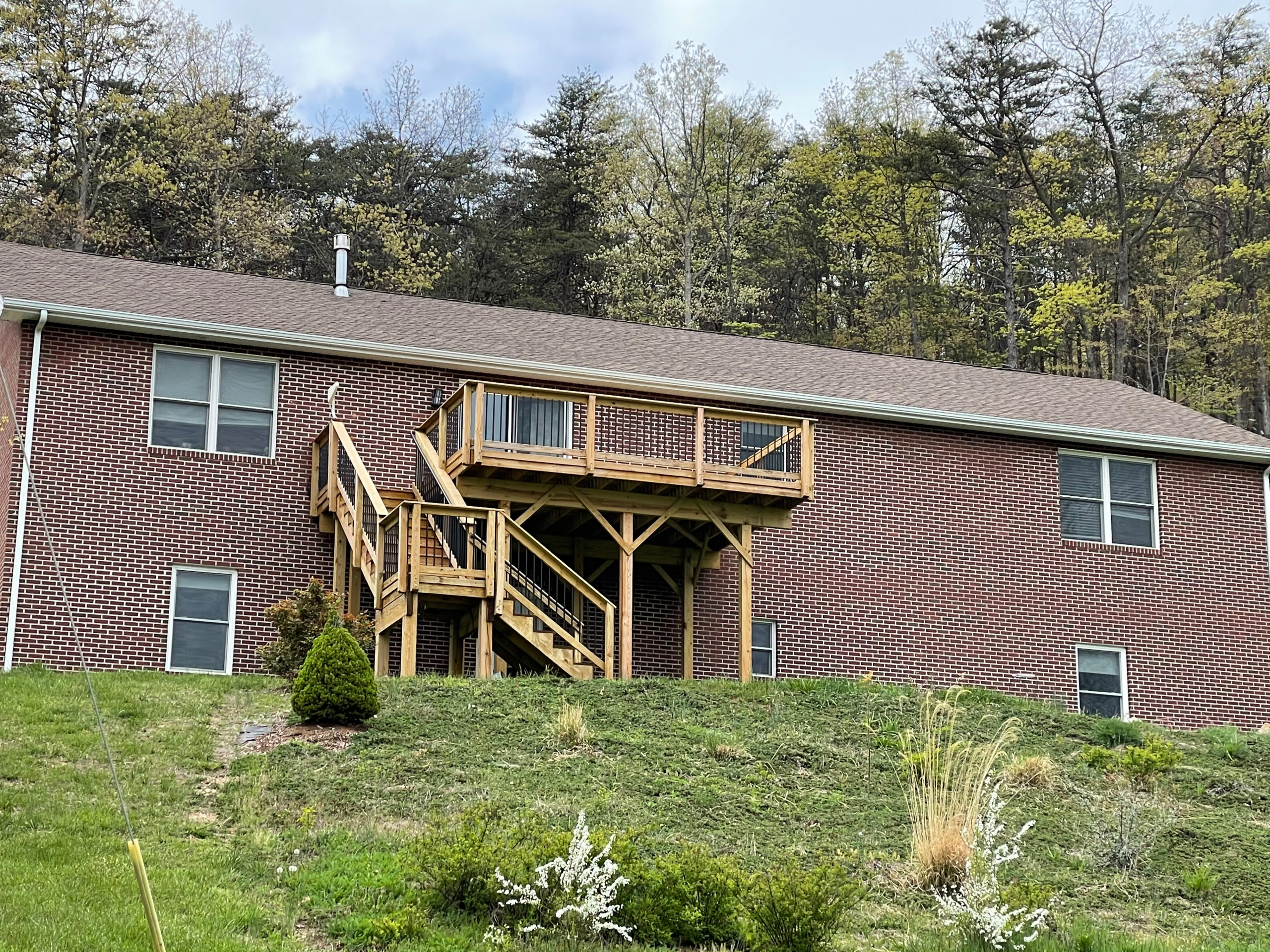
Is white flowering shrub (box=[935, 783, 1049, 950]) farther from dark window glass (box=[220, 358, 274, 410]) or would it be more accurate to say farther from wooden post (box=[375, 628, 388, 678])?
dark window glass (box=[220, 358, 274, 410])

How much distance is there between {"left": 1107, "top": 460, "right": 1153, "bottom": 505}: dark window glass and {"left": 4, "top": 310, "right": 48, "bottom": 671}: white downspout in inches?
607

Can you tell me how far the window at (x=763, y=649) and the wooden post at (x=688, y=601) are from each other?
1059 millimetres

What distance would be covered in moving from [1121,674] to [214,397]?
13.5 m

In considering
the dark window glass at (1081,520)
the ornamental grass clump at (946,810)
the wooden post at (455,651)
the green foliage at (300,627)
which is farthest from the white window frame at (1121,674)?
the green foliage at (300,627)

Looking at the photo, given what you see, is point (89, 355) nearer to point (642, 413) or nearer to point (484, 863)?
point (642, 413)

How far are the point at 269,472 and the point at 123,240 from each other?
22641 mm

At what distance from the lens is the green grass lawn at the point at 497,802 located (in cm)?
984

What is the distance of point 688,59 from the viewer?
4309 centimetres

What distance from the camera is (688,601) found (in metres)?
21.1

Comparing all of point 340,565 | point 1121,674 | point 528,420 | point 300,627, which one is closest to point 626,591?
point 528,420

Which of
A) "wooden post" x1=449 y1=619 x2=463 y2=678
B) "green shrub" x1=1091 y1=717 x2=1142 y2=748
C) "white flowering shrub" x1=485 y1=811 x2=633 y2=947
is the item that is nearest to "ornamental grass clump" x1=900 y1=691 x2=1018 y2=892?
"white flowering shrub" x1=485 y1=811 x2=633 y2=947

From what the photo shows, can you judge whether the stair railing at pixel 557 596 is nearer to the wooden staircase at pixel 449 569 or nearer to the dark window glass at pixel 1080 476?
the wooden staircase at pixel 449 569

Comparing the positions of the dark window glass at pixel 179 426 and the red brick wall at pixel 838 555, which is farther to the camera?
the dark window glass at pixel 179 426

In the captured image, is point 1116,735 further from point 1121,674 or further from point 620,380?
point 620,380
